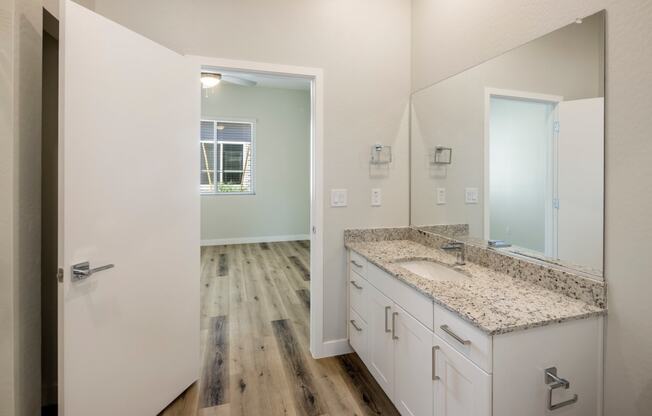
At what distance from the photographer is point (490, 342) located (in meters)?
1.08

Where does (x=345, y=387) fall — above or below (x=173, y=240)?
below

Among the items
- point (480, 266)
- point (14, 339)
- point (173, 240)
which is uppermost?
point (173, 240)

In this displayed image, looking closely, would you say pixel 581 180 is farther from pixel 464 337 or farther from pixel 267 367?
pixel 267 367

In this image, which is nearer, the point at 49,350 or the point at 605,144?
the point at 605,144

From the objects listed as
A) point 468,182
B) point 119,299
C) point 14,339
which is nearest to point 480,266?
point 468,182

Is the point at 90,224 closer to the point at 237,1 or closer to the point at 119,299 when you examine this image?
the point at 119,299

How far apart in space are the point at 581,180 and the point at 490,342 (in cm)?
80

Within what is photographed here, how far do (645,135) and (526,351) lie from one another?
34.0 inches

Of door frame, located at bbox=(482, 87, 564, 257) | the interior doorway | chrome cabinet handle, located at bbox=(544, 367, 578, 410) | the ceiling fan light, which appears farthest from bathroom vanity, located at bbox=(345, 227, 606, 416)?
the ceiling fan light

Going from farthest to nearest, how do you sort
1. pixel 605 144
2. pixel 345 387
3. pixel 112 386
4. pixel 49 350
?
pixel 345 387
pixel 49 350
pixel 112 386
pixel 605 144

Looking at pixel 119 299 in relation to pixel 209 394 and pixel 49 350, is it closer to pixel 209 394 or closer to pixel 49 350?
pixel 49 350

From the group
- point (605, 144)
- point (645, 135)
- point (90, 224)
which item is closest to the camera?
point (645, 135)

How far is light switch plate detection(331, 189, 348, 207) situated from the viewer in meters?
2.34

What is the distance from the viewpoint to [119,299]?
154 centimetres
